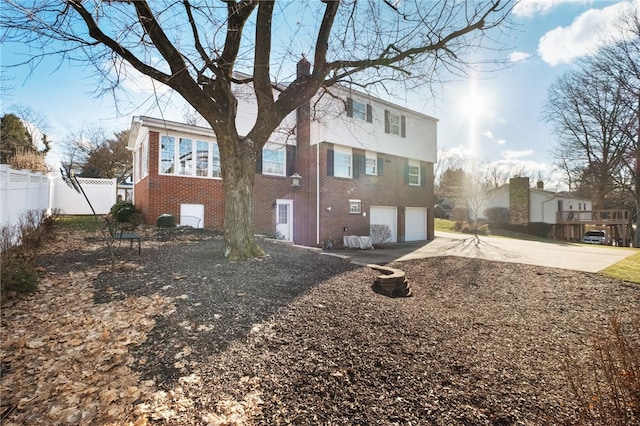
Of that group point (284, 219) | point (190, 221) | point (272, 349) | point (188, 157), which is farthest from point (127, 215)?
point (272, 349)

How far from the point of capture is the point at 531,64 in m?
6.03

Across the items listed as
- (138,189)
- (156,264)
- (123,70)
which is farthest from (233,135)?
(138,189)

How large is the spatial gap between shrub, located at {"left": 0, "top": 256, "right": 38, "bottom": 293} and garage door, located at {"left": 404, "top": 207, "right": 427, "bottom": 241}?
15.4 metres

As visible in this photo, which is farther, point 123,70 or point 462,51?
point 462,51

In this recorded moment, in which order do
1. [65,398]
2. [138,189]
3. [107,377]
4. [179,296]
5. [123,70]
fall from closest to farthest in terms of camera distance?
[65,398]
[107,377]
[179,296]
[123,70]
[138,189]

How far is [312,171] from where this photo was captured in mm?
13203

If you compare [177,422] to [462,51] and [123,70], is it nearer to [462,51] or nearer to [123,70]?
[123,70]

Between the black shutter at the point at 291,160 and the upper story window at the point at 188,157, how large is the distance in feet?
10.8

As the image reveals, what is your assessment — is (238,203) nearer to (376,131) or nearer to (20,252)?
(20,252)

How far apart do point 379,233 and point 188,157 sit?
9.59m

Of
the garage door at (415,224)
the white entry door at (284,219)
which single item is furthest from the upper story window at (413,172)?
the white entry door at (284,219)

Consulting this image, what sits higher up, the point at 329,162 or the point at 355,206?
the point at 329,162

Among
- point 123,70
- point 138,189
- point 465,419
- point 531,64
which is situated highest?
point 531,64

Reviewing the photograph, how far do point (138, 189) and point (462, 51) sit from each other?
14336 mm
